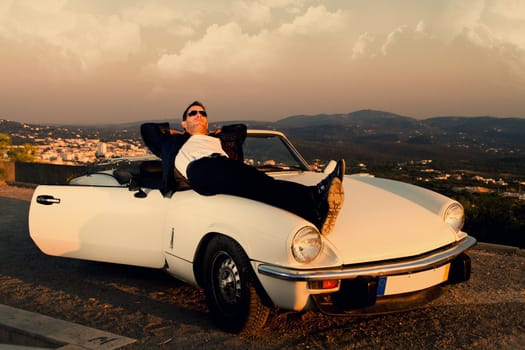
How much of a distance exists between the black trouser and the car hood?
0.90 feet

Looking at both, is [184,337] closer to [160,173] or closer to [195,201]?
[195,201]

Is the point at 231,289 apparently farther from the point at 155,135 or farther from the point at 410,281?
the point at 155,135

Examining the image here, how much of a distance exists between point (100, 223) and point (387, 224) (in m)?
2.45

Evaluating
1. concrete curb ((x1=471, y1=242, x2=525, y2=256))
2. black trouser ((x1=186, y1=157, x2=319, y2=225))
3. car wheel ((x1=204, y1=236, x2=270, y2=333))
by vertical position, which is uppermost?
black trouser ((x1=186, y1=157, x2=319, y2=225))

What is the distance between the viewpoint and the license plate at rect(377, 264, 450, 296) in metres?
3.31

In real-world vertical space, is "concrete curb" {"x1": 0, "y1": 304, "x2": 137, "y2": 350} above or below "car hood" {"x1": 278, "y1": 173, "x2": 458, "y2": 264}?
below

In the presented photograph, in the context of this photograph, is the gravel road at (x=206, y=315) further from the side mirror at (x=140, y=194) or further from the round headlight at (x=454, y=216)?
the side mirror at (x=140, y=194)

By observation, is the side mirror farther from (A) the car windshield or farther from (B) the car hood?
(B) the car hood

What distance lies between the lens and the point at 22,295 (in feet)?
15.3

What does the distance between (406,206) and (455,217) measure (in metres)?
0.43

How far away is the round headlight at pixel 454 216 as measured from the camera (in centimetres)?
414

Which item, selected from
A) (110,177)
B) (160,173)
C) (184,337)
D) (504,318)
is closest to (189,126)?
(160,173)

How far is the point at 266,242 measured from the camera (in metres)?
3.30

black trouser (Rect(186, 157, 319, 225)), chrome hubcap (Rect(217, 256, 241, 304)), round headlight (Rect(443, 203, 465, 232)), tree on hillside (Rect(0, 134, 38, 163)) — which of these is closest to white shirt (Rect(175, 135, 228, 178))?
black trouser (Rect(186, 157, 319, 225))
